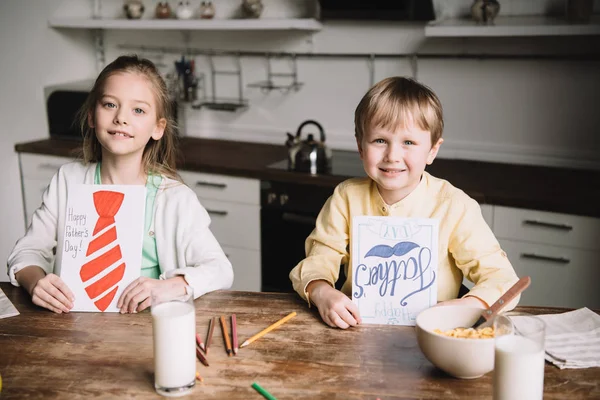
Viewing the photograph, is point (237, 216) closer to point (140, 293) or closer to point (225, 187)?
point (225, 187)

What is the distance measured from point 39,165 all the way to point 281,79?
133cm

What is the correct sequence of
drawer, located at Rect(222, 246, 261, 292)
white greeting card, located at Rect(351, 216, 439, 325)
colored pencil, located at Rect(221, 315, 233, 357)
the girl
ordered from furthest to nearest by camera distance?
drawer, located at Rect(222, 246, 261, 292) → the girl → white greeting card, located at Rect(351, 216, 439, 325) → colored pencil, located at Rect(221, 315, 233, 357)

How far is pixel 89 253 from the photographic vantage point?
150 cm

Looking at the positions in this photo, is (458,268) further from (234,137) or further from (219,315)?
(234,137)

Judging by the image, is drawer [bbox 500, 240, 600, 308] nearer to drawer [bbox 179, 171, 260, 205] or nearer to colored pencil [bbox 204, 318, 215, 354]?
drawer [bbox 179, 171, 260, 205]

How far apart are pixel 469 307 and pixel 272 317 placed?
0.42m

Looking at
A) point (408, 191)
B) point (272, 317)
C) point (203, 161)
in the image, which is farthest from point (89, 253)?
point (203, 161)

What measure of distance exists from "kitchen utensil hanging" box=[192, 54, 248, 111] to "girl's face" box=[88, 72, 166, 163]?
1.81 metres

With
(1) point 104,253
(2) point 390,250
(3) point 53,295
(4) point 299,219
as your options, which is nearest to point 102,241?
(1) point 104,253

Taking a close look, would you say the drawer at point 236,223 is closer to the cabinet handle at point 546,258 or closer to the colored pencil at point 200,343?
the cabinet handle at point 546,258

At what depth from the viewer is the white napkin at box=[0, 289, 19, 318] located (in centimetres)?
144

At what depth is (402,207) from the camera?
5.12 feet

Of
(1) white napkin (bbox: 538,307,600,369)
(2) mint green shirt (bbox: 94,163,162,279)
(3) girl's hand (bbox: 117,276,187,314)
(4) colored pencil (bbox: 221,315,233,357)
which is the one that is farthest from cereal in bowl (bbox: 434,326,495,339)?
(2) mint green shirt (bbox: 94,163,162,279)

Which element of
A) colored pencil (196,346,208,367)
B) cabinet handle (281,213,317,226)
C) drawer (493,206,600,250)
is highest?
colored pencil (196,346,208,367)
